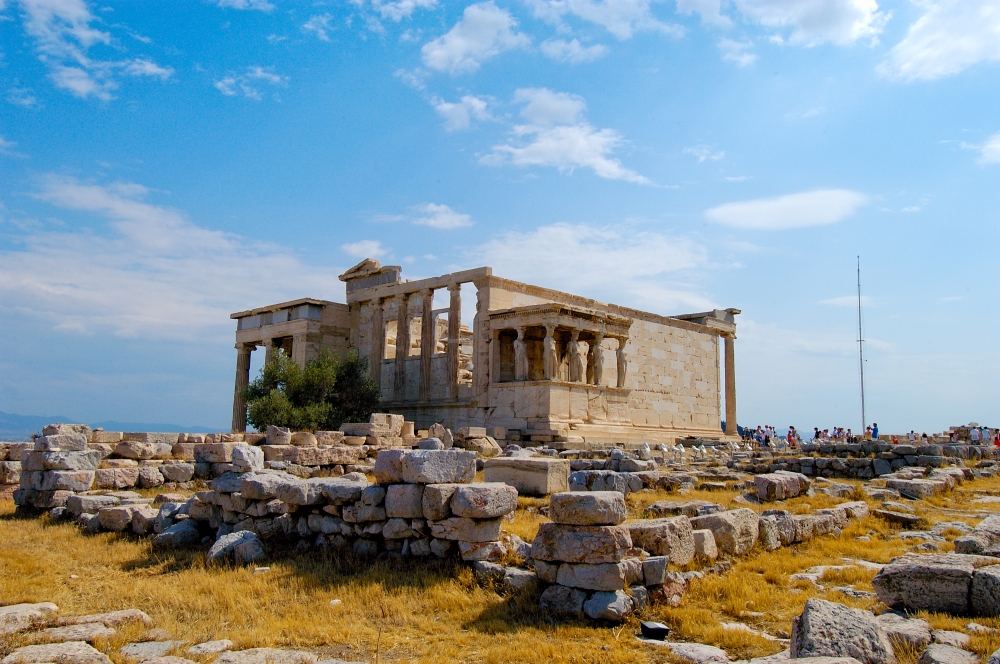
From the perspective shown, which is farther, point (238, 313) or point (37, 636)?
point (238, 313)

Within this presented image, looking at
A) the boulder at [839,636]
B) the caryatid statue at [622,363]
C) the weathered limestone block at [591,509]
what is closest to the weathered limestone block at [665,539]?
the weathered limestone block at [591,509]

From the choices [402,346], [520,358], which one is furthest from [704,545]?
[402,346]

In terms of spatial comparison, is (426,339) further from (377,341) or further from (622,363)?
(622,363)

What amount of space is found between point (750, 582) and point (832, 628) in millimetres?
2527

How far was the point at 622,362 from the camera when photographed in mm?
27344

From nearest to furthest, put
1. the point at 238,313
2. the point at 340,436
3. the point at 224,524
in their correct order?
1. the point at 224,524
2. the point at 340,436
3. the point at 238,313

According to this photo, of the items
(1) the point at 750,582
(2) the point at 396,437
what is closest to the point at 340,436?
(2) the point at 396,437

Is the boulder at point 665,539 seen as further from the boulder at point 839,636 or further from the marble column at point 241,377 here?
the marble column at point 241,377

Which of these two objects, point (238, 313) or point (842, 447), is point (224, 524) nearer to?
point (842, 447)

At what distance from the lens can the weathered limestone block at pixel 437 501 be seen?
795cm

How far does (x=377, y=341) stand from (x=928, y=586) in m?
24.2

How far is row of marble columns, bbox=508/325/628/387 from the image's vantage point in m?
24.4

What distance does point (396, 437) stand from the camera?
62.7 feet

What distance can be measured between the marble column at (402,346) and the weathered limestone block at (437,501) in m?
20.0
